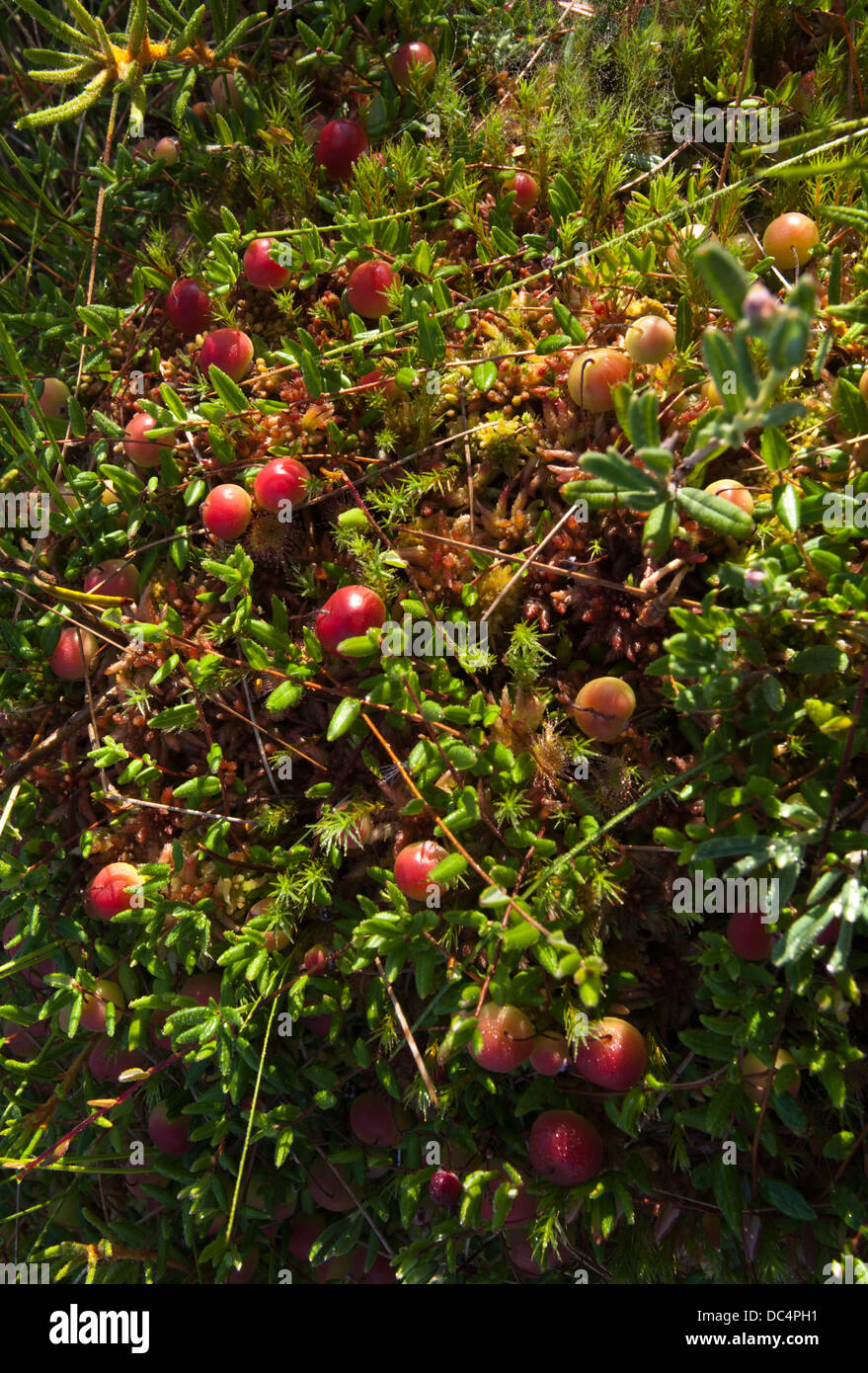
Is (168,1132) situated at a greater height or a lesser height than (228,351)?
Answer: lesser

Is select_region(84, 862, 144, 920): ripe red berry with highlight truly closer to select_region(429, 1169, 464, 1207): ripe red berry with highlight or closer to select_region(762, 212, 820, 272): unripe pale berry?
select_region(429, 1169, 464, 1207): ripe red berry with highlight

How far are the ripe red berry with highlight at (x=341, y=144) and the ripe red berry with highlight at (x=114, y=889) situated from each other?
2296 mm

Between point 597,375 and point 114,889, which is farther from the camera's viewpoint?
point 114,889

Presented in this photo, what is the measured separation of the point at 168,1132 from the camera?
2.69m

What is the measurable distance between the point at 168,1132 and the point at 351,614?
66.3 inches

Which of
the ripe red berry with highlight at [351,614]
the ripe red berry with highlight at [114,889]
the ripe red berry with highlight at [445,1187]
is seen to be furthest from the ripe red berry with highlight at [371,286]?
the ripe red berry with highlight at [445,1187]

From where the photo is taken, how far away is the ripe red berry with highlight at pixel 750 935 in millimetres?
2119

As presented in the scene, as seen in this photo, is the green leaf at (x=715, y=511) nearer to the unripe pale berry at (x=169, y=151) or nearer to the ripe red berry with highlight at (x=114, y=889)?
the ripe red berry with highlight at (x=114, y=889)

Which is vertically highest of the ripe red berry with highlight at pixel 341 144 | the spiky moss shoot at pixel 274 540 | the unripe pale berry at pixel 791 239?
the ripe red berry with highlight at pixel 341 144

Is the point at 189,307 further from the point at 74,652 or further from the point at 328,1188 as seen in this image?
the point at 328,1188

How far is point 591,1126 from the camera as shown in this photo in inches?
92.1

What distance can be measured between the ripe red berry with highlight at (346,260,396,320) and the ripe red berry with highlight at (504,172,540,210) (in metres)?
0.51

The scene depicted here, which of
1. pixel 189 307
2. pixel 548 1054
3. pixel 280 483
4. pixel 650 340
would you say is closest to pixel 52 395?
pixel 189 307

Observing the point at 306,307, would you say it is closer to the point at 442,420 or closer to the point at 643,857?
the point at 442,420
